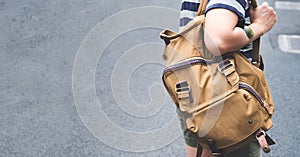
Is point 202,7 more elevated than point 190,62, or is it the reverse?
point 202,7

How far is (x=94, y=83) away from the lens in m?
2.39

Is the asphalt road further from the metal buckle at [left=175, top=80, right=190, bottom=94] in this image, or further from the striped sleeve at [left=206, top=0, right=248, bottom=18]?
the striped sleeve at [left=206, top=0, right=248, bottom=18]

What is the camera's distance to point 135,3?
3398 millimetres

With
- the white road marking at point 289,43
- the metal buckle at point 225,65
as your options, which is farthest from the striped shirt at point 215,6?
the white road marking at point 289,43

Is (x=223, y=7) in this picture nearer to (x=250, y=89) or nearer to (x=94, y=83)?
(x=250, y=89)

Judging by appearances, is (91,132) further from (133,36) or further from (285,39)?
(285,39)

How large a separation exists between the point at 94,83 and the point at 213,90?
4.89 ft

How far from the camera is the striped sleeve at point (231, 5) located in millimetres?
920

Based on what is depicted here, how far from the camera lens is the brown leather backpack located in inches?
38.2

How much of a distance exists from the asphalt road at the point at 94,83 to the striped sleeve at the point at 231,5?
1082 millimetres

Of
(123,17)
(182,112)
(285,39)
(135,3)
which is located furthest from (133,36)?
(182,112)

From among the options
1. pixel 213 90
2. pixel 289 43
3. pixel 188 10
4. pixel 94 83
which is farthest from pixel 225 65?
pixel 289 43

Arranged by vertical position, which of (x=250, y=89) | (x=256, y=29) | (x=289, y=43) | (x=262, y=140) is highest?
(x=256, y=29)

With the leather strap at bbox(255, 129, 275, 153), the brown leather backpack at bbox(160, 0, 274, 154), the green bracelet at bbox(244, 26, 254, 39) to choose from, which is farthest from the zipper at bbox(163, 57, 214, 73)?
the leather strap at bbox(255, 129, 275, 153)
